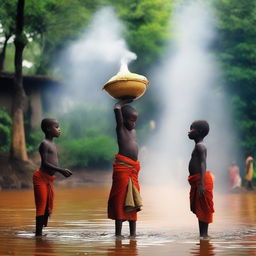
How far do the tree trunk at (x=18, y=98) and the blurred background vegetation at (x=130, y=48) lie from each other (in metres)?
1.25

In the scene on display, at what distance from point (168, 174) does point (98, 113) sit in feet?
20.9

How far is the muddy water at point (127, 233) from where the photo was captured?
38.5 ft

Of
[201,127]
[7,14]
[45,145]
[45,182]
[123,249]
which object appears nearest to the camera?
[123,249]

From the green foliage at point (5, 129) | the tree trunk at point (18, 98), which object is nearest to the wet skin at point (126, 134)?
the tree trunk at point (18, 98)

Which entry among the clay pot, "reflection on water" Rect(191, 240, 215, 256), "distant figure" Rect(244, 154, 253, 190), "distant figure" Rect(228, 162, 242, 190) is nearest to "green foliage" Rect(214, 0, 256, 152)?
"distant figure" Rect(244, 154, 253, 190)

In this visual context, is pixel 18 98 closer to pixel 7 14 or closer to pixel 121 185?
pixel 7 14

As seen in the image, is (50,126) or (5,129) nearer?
(50,126)

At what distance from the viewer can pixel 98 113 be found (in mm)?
53406

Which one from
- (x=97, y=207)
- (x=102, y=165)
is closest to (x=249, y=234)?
(x=97, y=207)

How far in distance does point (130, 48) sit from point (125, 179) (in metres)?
37.3

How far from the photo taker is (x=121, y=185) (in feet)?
45.7

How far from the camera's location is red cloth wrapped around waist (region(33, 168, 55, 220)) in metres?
13.9

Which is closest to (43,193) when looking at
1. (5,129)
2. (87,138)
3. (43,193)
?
(43,193)

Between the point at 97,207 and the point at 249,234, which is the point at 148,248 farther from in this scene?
the point at 97,207
